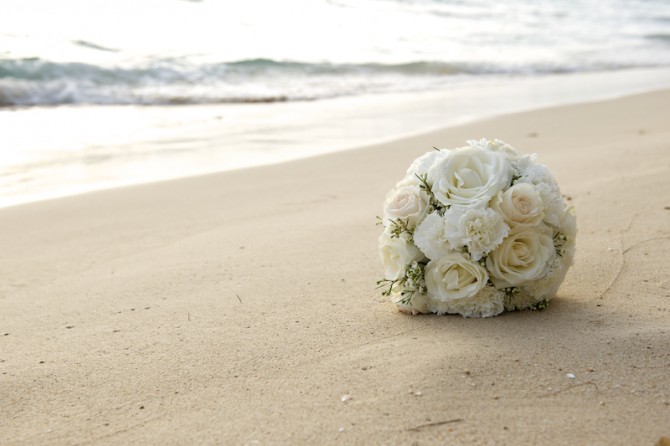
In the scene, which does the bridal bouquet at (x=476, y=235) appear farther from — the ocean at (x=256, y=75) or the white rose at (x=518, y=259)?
the ocean at (x=256, y=75)

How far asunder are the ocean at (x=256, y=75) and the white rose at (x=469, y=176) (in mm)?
3163

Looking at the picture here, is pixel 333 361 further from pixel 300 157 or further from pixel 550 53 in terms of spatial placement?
pixel 550 53

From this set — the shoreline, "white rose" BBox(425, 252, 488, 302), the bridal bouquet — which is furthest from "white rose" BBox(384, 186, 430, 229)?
the shoreline

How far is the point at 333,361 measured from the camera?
230 cm

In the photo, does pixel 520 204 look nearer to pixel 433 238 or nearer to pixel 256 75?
pixel 433 238

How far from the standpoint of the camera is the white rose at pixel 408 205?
2574 mm

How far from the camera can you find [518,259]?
2510 mm

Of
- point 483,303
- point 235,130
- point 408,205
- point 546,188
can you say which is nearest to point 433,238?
point 408,205

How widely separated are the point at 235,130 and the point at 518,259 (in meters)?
5.34

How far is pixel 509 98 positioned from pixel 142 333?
25.0ft

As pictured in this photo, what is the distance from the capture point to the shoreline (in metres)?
5.62

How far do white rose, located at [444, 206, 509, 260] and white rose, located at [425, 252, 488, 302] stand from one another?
0.04 metres

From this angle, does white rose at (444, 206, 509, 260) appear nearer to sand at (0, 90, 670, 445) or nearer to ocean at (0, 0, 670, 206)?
sand at (0, 90, 670, 445)

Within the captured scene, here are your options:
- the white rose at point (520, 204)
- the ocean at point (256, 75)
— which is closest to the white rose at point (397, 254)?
the white rose at point (520, 204)
